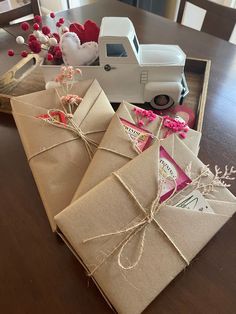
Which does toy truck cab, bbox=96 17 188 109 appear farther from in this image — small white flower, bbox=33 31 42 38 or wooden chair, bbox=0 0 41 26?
wooden chair, bbox=0 0 41 26

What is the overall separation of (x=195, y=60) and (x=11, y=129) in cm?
66

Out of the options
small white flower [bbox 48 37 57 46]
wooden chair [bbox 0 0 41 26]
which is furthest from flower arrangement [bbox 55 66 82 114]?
wooden chair [bbox 0 0 41 26]

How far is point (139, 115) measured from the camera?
670 mm

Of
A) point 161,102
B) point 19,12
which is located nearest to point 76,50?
point 161,102

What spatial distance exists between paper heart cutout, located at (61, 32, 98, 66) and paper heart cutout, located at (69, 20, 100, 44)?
0.06m

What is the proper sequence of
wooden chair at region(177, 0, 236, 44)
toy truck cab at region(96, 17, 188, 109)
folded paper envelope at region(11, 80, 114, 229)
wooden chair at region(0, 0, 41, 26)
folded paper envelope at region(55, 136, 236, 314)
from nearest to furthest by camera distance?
folded paper envelope at region(55, 136, 236, 314), folded paper envelope at region(11, 80, 114, 229), toy truck cab at region(96, 17, 188, 109), wooden chair at region(177, 0, 236, 44), wooden chair at region(0, 0, 41, 26)

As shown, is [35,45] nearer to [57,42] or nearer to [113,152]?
[57,42]

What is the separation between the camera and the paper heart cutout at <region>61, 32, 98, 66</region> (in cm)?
79

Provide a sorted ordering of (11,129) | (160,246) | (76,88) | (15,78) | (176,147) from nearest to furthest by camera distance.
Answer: (160,246) → (176,147) → (76,88) → (11,129) → (15,78)

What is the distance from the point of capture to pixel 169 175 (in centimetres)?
53

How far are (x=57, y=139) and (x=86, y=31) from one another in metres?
0.42

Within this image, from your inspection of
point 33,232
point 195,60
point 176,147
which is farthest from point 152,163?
point 195,60

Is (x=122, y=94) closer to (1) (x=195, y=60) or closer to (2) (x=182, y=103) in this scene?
(2) (x=182, y=103)

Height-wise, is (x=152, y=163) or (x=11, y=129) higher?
(x=152, y=163)
